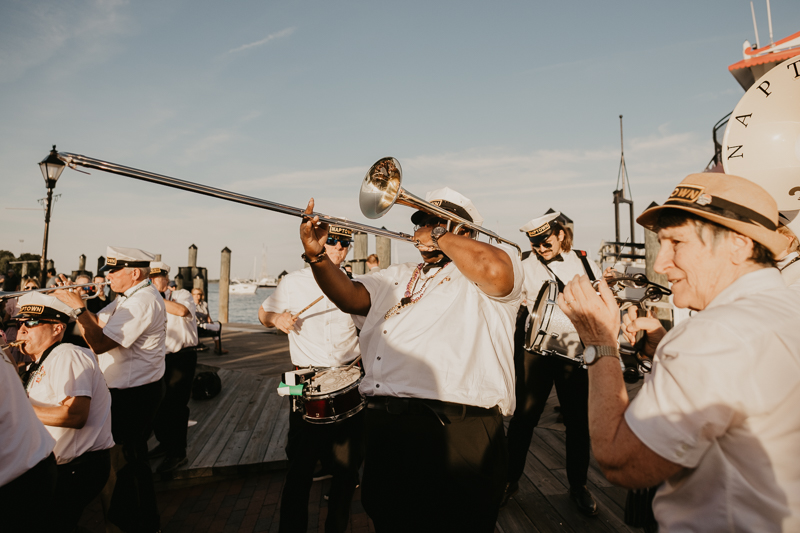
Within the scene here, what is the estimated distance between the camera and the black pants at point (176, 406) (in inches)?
174

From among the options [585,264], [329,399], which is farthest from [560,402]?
[329,399]

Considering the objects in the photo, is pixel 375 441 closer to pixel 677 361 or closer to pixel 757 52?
pixel 677 361

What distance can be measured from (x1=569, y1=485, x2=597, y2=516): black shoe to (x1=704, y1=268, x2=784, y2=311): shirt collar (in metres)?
2.82

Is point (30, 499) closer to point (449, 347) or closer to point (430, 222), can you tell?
point (449, 347)

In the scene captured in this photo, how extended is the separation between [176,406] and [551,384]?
3.92m

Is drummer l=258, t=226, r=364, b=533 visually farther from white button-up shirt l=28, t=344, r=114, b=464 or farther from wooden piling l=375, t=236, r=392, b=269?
wooden piling l=375, t=236, r=392, b=269

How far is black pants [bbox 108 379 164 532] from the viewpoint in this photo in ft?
10.6

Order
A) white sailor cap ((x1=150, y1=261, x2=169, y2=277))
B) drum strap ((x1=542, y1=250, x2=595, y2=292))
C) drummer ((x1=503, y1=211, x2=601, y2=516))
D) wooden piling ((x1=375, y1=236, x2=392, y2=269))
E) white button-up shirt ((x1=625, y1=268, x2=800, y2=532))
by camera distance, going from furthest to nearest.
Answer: wooden piling ((x1=375, y1=236, x2=392, y2=269)) → white sailor cap ((x1=150, y1=261, x2=169, y2=277)) → drum strap ((x1=542, y1=250, x2=595, y2=292)) → drummer ((x1=503, y1=211, x2=601, y2=516)) → white button-up shirt ((x1=625, y1=268, x2=800, y2=532))

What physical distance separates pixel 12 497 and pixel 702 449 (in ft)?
10.1

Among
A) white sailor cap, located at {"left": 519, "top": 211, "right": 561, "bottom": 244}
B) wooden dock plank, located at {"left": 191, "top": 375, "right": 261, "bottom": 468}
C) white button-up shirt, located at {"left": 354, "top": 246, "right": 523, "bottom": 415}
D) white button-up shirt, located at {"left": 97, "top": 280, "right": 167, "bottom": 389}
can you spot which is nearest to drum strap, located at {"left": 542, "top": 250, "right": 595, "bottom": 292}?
white sailor cap, located at {"left": 519, "top": 211, "right": 561, "bottom": 244}

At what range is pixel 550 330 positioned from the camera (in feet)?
10.7

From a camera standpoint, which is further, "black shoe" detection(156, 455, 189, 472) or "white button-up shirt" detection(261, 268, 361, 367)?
"black shoe" detection(156, 455, 189, 472)

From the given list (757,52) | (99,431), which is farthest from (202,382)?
(757,52)

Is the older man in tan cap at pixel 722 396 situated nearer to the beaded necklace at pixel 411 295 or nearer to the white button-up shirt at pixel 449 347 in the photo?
the white button-up shirt at pixel 449 347
